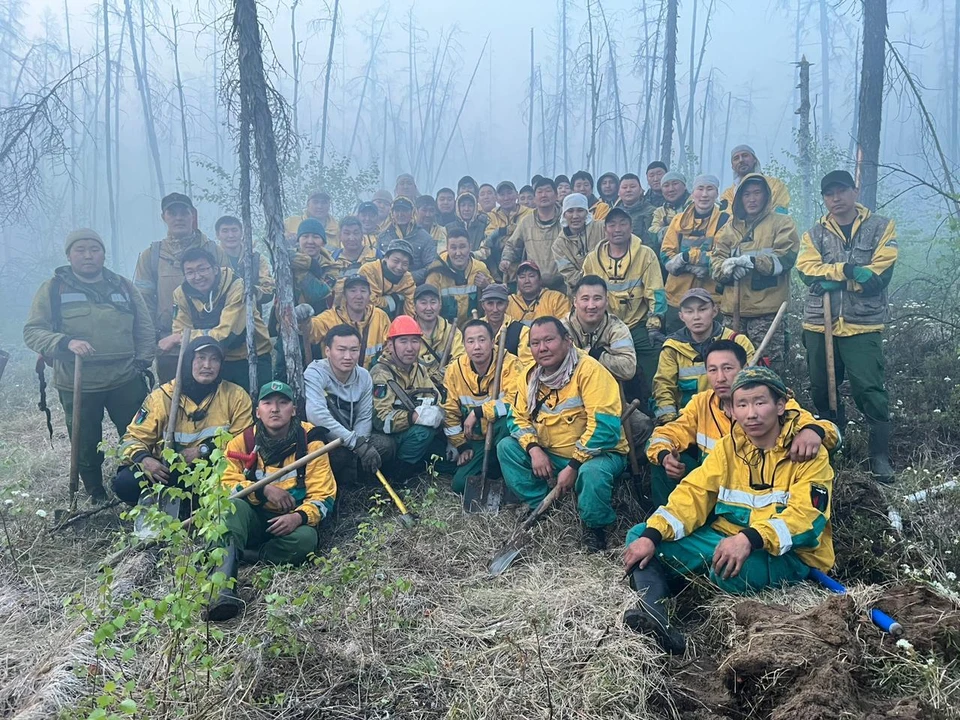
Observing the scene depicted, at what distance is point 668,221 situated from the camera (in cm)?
759

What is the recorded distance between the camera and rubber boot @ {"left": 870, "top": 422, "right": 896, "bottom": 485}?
5.04 metres

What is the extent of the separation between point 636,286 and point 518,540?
9.64 feet

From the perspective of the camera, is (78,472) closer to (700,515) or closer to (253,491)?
(253,491)

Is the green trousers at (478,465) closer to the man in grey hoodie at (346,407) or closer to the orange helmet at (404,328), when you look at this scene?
the man in grey hoodie at (346,407)

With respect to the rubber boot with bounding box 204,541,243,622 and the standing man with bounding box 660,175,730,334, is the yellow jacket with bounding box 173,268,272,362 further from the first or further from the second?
the standing man with bounding box 660,175,730,334

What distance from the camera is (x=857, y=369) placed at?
521 centimetres

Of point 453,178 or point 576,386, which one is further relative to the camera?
point 453,178

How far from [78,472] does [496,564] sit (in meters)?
4.04

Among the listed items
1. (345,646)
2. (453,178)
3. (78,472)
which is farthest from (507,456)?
(453,178)

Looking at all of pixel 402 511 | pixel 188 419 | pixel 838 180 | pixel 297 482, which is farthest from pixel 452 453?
pixel 838 180

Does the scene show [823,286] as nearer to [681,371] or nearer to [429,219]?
[681,371]

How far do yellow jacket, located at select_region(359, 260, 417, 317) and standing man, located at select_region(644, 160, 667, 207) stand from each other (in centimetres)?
361

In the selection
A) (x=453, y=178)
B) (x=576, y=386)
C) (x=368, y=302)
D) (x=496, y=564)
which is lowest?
(x=496, y=564)

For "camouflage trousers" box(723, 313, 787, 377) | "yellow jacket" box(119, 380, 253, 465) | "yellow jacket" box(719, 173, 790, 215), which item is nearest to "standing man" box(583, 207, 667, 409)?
"camouflage trousers" box(723, 313, 787, 377)
